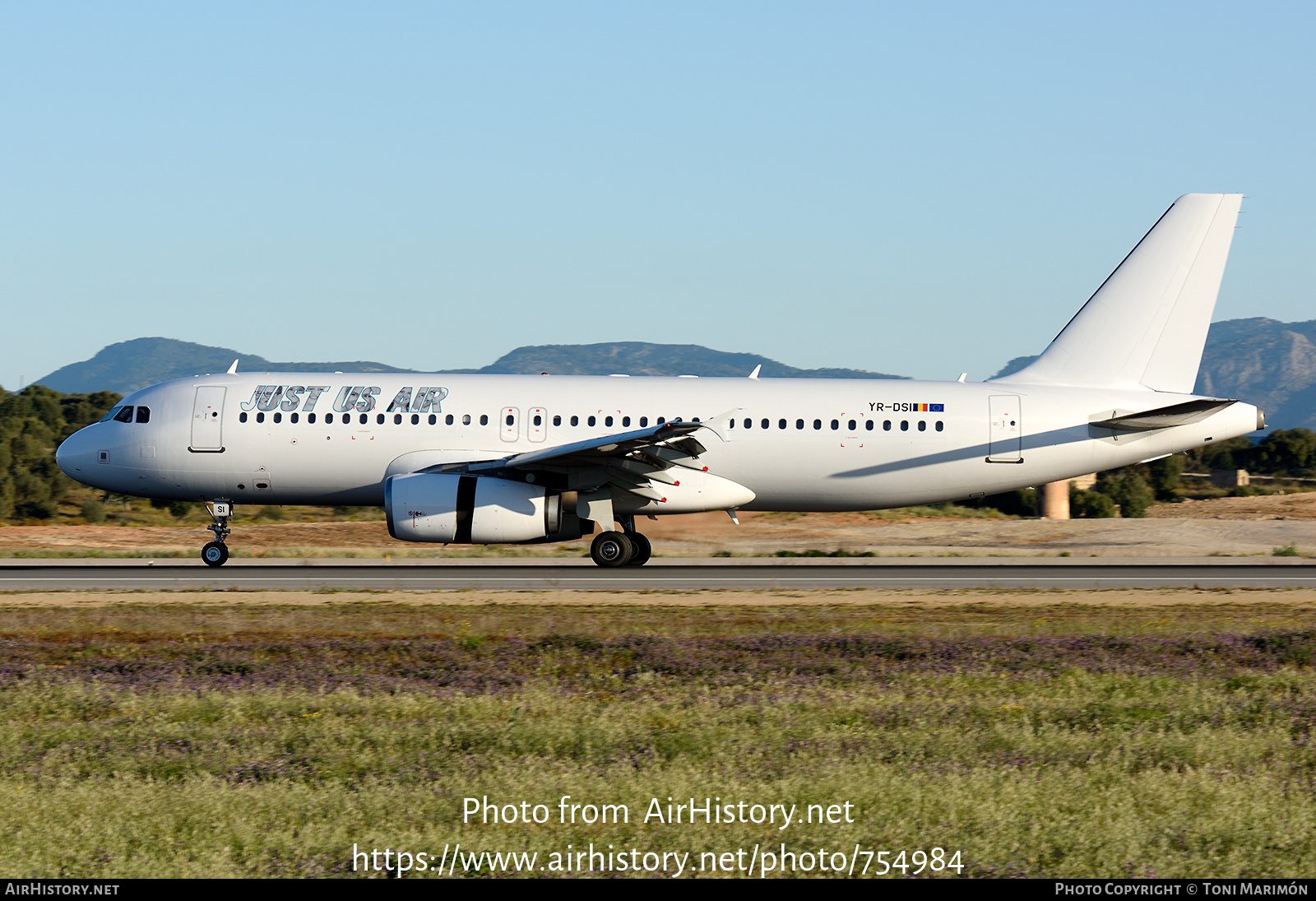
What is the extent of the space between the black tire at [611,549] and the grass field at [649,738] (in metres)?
8.74

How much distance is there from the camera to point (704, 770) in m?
8.88

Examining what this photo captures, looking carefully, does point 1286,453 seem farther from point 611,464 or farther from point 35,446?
point 35,446

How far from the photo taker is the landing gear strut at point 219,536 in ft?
86.6

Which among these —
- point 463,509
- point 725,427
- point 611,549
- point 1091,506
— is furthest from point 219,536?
point 1091,506

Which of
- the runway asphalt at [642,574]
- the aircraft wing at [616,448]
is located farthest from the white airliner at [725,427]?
the runway asphalt at [642,574]

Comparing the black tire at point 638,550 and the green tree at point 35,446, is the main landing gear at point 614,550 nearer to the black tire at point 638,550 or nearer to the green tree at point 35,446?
the black tire at point 638,550

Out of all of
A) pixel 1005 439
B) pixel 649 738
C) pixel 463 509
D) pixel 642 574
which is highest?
pixel 1005 439

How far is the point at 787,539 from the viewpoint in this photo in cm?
3856

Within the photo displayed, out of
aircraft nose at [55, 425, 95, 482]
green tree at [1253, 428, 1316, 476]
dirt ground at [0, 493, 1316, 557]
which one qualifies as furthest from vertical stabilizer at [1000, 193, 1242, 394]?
green tree at [1253, 428, 1316, 476]

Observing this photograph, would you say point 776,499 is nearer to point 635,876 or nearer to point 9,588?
point 9,588

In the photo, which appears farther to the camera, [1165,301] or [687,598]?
[1165,301]

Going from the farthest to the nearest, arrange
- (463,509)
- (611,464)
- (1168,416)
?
(1168,416), (611,464), (463,509)

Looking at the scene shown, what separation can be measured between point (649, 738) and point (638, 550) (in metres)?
17.0

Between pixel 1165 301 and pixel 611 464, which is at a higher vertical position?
pixel 1165 301
